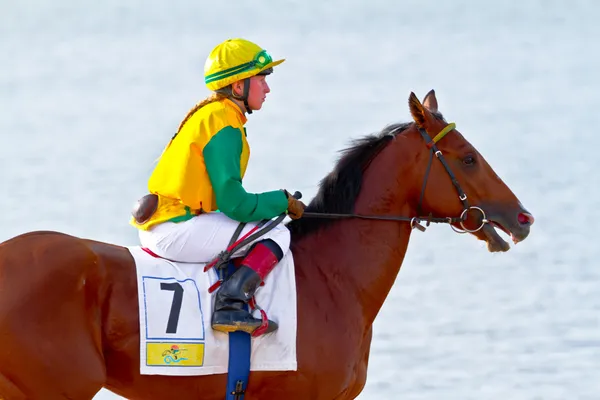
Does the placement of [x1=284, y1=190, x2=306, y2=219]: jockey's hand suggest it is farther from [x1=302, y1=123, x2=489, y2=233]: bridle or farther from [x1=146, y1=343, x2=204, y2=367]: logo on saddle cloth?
[x1=146, y1=343, x2=204, y2=367]: logo on saddle cloth

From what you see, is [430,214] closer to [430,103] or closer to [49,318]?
[430,103]

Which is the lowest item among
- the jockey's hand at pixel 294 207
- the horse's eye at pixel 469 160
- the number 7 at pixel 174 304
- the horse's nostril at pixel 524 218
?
the number 7 at pixel 174 304

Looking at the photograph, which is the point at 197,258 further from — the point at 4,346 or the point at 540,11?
the point at 540,11

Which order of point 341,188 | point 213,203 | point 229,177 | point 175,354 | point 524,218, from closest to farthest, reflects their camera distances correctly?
point 175,354 < point 229,177 < point 213,203 < point 341,188 < point 524,218

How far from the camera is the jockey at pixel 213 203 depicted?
5496 mm

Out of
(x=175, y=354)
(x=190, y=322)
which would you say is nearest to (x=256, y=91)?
(x=190, y=322)

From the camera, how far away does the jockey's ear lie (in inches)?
235

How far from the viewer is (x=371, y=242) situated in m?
6.00

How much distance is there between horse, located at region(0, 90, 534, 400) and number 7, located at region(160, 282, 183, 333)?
138 mm

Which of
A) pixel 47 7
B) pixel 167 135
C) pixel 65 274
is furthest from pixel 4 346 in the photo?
pixel 47 7

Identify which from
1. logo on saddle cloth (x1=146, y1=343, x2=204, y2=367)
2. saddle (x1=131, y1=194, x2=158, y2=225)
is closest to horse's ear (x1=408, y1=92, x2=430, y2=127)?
saddle (x1=131, y1=194, x2=158, y2=225)

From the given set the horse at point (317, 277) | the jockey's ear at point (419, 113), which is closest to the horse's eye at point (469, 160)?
the horse at point (317, 277)

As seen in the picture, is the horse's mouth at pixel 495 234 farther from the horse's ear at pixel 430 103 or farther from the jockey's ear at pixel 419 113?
the horse's ear at pixel 430 103

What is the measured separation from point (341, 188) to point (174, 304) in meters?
1.08
